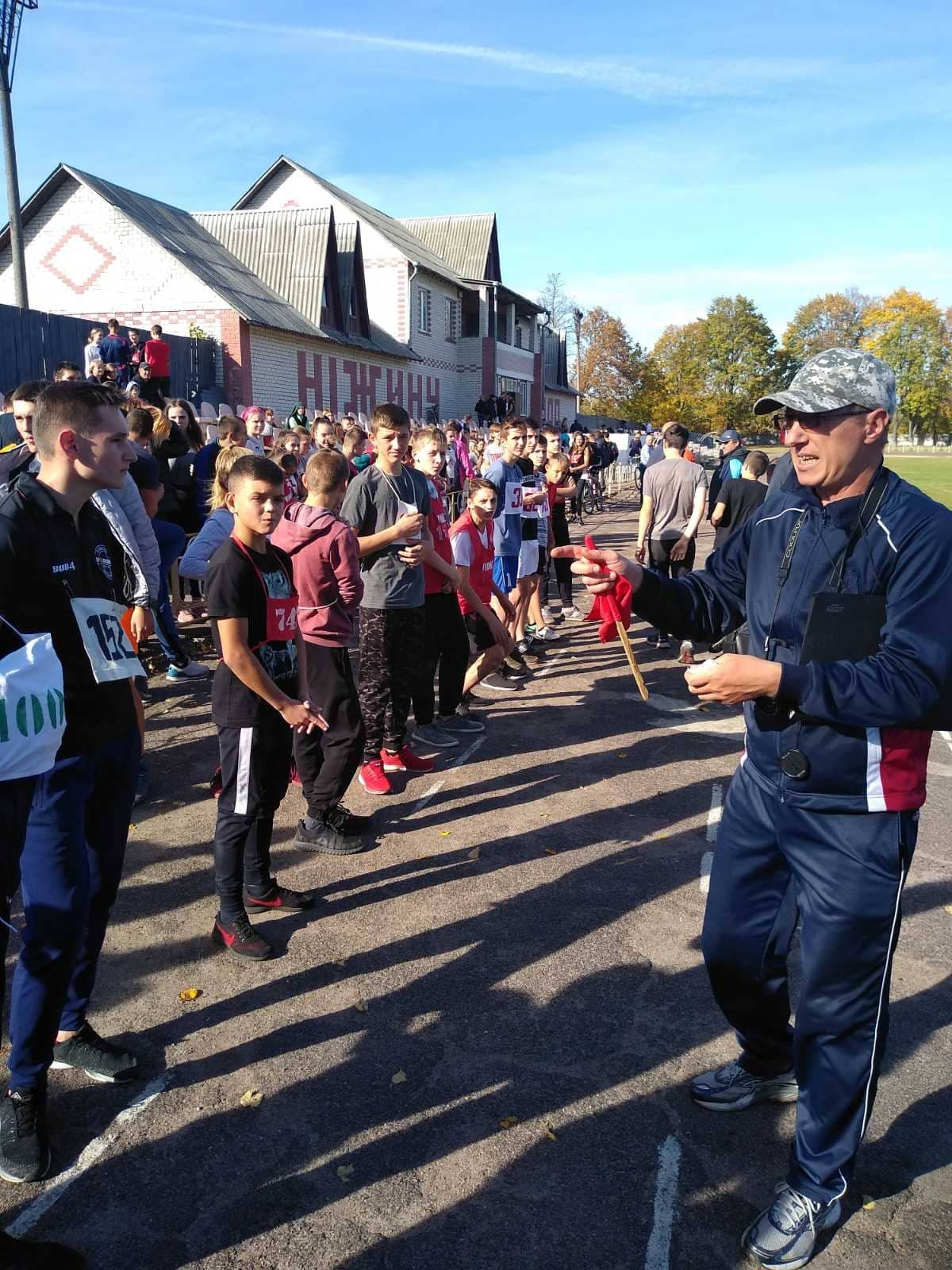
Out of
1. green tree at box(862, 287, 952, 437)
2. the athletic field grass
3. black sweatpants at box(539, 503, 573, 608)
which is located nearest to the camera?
black sweatpants at box(539, 503, 573, 608)

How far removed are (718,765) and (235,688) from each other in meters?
4.05

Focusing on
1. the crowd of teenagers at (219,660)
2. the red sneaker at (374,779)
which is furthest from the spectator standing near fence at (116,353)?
the red sneaker at (374,779)

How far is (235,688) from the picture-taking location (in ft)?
13.5

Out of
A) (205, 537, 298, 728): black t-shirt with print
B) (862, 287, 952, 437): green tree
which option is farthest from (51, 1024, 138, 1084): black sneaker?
(862, 287, 952, 437): green tree

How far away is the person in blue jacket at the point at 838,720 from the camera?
244 cm

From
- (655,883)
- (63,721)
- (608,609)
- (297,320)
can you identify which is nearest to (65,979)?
(63,721)

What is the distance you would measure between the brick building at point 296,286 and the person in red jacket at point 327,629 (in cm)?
1245

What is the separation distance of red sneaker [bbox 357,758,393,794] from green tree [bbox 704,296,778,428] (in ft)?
256

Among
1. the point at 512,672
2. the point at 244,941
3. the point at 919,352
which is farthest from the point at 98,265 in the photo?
the point at 919,352

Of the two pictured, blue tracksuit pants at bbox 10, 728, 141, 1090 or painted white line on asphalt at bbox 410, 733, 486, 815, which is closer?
blue tracksuit pants at bbox 10, 728, 141, 1090

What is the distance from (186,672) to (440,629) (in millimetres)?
2893

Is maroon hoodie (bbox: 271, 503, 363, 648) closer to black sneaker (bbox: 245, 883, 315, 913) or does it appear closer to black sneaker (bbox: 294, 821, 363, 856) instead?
black sneaker (bbox: 294, 821, 363, 856)

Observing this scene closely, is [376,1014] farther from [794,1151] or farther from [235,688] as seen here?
[794,1151]

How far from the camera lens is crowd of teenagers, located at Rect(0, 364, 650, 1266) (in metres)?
2.93
